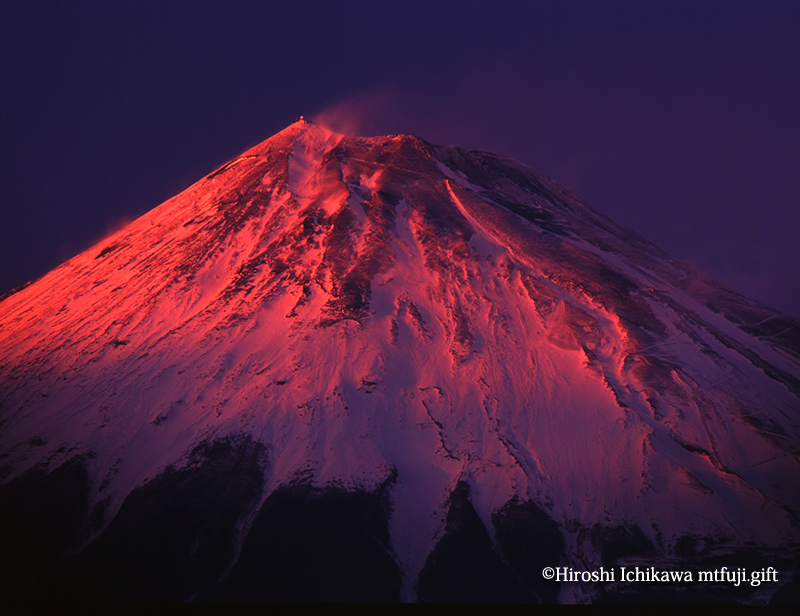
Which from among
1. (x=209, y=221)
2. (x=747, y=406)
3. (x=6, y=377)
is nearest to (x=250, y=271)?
(x=209, y=221)

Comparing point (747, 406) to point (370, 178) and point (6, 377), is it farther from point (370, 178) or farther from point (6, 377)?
point (6, 377)

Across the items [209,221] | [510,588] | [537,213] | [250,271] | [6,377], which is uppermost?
[537,213]

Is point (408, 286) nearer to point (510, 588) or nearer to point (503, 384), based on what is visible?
point (503, 384)

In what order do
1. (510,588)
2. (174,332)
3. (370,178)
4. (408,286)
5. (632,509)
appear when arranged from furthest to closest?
1. (370,178)
2. (408,286)
3. (174,332)
4. (632,509)
5. (510,588)

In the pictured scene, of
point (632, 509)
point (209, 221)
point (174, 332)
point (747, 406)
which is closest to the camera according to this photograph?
point (632, 509)

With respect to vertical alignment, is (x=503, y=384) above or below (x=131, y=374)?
above

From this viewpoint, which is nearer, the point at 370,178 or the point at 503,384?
the point at 503,384

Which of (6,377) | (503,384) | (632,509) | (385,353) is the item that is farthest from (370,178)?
(632,509)
